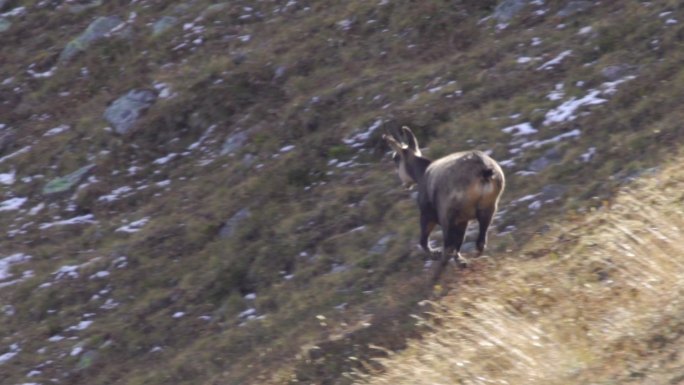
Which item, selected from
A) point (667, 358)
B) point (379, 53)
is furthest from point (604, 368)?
point (379, 53)

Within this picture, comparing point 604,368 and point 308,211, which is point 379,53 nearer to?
point 308,211

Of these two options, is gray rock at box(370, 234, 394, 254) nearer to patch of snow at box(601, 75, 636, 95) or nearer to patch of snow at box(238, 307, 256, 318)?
patch of snow at box(238, 307, 256, 318)

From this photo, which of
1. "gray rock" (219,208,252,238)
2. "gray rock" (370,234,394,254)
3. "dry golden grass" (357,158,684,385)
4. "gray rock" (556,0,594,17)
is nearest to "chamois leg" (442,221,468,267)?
"dry golden grass" (357,158,684,385)

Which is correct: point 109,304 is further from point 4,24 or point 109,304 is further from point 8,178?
point 4,24

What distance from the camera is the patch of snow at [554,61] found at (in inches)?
672

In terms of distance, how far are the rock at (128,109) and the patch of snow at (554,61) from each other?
6888 mm

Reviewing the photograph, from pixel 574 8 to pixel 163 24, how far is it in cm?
813

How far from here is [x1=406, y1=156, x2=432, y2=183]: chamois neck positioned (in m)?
12.7

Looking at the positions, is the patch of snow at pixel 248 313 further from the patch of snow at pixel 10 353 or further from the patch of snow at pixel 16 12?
the patch of snow at pixel 16 12

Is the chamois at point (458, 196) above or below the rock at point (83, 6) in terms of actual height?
above

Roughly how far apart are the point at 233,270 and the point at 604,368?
824 cm

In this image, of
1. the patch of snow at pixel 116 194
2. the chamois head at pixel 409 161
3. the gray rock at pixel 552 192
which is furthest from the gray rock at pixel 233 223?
the gray rock at pixel 552 192

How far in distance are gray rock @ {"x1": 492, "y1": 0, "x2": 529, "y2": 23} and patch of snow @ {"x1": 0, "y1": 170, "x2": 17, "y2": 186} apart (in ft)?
27.5

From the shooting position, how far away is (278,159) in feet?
56.5
